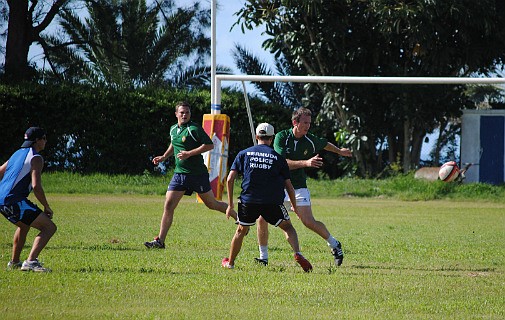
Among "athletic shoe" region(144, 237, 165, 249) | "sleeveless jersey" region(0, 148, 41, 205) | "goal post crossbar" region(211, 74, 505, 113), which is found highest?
"goal post crossbar" region(211, 74, 505, 113)

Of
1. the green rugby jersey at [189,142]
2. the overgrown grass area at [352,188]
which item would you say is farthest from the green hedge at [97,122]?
the green rugby jersey at [189,142]

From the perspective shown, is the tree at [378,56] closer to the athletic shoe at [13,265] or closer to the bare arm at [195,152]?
the bare arm at [195,152]

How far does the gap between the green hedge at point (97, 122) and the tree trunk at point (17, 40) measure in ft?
8.63

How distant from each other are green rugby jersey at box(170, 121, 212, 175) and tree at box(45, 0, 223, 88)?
778 inches

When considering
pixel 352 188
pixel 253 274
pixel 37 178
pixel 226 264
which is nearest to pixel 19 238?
pixel 37 178

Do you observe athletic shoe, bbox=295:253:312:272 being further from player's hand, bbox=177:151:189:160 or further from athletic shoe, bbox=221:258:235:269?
player's hand, bbox=177:151:189:160

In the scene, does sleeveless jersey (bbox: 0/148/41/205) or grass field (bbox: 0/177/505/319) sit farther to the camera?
sleeveless jersey (bbox: 0/148/41/205)

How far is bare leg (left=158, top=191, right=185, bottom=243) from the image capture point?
43.6ft

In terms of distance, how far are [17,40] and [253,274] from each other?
22.1 m

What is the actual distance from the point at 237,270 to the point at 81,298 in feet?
8.33

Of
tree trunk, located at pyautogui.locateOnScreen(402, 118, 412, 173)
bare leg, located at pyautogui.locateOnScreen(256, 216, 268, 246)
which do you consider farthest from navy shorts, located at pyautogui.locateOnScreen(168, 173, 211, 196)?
tree trunk, located at pyautogui.locateOnScreen(402, 118, 412, 173)

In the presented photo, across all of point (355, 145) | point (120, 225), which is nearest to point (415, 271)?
point (120, 225)

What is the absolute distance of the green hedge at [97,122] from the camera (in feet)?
92.3

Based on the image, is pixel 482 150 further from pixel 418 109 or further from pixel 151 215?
pixel 151 215
